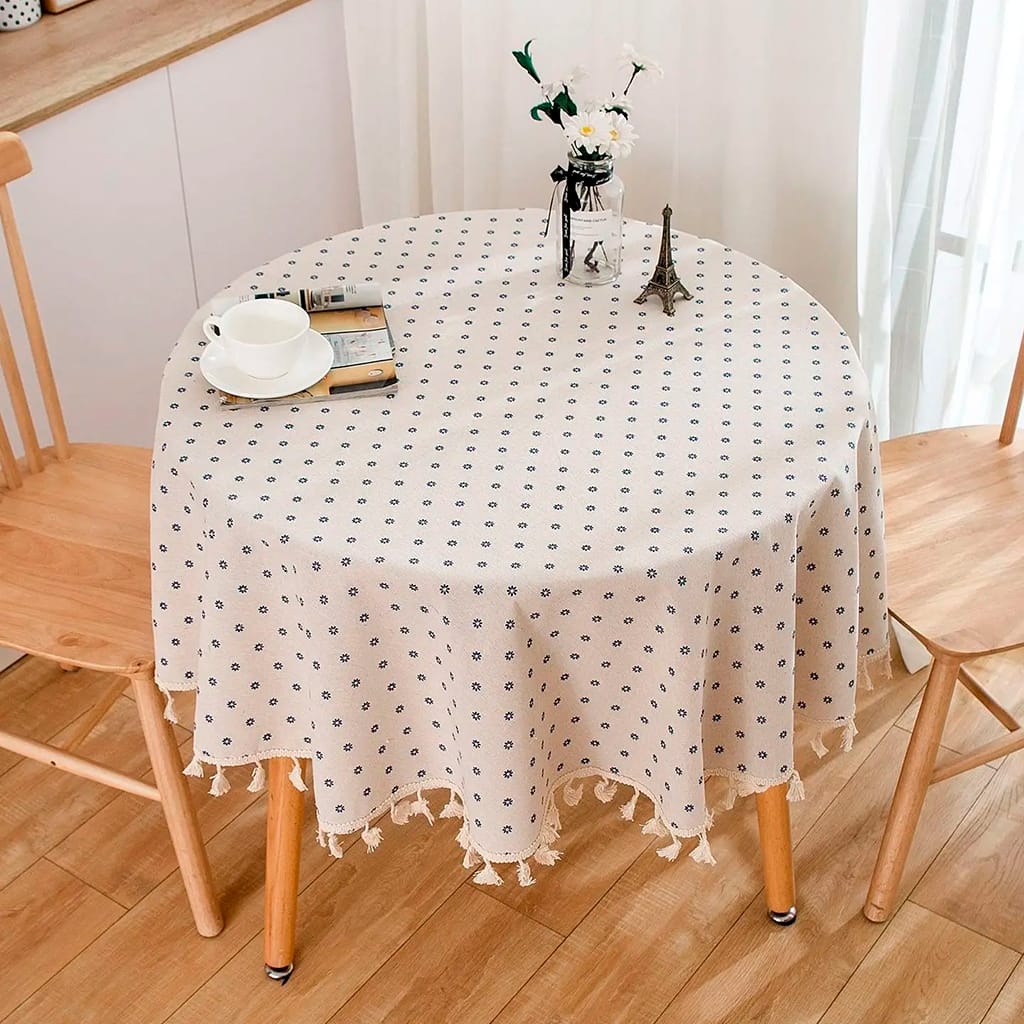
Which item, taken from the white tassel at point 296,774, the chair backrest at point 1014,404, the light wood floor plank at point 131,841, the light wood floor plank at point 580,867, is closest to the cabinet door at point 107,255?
the light wood floor plank at point 131,841

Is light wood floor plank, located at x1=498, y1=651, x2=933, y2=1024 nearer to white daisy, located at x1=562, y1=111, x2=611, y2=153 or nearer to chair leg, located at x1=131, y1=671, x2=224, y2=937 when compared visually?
chair leg, located at x1=131, y1=671, x2=224, y2=937

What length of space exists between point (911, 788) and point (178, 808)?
941 millimetres

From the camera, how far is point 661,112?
223 centimetres

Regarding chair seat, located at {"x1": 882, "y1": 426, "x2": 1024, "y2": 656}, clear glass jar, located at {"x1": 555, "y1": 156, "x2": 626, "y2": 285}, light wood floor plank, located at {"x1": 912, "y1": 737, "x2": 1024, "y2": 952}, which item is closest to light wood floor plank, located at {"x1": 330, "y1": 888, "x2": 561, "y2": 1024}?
light wood floor plank, located at {"x1": 912, "y1": 737, "x2": 1024, "y2": 952}

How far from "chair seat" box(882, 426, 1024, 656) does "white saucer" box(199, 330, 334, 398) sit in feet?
2.49

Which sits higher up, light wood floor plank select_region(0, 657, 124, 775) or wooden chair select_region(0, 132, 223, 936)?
wooden chair select_region(0, 132, 223, 936)

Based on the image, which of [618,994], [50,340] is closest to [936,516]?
[618,994]

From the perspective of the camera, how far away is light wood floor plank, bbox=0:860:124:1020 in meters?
1.77

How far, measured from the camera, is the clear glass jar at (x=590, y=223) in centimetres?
168

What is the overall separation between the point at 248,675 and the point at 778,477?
2.02 ft

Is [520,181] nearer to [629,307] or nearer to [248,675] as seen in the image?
[629,307]

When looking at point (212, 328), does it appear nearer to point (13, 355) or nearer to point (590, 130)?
point (13, 355)

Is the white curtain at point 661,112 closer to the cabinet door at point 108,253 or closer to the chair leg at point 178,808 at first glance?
the cabinet door at point 108,253

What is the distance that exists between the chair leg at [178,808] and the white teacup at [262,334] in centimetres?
39
